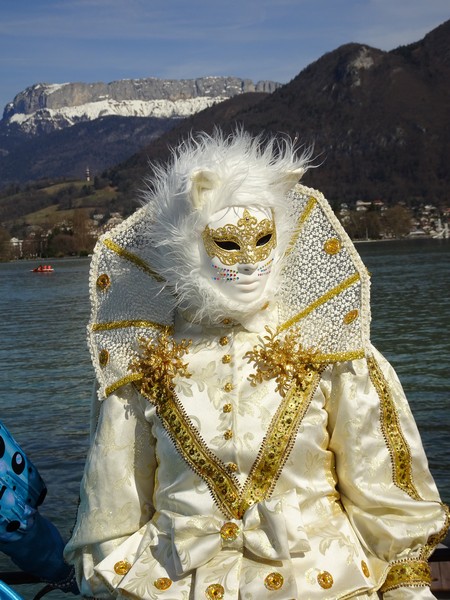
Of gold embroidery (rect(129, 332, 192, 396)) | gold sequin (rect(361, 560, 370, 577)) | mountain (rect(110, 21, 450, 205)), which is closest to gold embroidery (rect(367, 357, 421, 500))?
gold sequin (rect(361, 560, 370, 577))

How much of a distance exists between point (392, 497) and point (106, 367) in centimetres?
93

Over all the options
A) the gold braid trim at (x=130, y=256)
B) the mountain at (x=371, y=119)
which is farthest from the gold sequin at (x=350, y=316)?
the mountain at (x=371, y=119)

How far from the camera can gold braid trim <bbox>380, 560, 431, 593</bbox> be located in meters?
2.49

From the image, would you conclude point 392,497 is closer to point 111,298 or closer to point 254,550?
point 254,550

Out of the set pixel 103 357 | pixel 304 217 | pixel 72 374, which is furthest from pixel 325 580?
pixel 72 374

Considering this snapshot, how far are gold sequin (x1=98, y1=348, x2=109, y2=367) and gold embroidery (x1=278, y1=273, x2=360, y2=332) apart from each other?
0.53 meters

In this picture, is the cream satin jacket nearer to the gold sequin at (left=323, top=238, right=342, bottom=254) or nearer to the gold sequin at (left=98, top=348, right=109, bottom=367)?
the gold sequin at (left=98, top=348, right=109, bottom=367)

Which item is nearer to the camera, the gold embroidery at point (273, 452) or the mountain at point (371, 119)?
the gold embroidery at point (273, 452)

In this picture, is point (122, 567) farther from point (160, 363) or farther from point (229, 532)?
point (160, 363)

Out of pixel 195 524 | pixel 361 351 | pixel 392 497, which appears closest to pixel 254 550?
pixel 195 524

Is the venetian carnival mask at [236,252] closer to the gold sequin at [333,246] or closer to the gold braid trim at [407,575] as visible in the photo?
the gold sequin at [333,246]

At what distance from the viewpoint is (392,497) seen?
2549mm

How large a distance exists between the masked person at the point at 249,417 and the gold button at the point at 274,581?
0.02 metres

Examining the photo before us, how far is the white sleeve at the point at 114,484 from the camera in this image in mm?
2662
